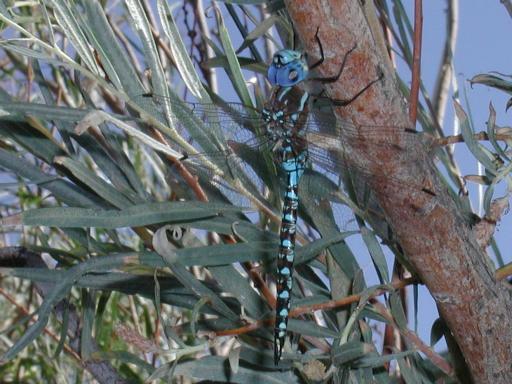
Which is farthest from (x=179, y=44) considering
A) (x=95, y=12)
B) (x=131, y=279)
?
(x=131, y=279)

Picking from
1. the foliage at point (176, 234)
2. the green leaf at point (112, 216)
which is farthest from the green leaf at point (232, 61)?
the green leaf at point (112, 216)

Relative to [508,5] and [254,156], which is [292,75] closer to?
[254,156]

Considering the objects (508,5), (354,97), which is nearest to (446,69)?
(508,5)

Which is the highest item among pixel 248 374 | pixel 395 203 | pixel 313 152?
pixel 313 152

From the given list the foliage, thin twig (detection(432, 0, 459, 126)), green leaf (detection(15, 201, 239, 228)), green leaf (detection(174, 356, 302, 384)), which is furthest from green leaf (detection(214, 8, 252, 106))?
thin twig (detection(432, 0, 459, 126))

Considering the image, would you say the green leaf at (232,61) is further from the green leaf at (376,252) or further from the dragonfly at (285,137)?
the green leaf at (376,252)

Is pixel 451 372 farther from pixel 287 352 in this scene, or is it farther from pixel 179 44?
pixel 179 44
